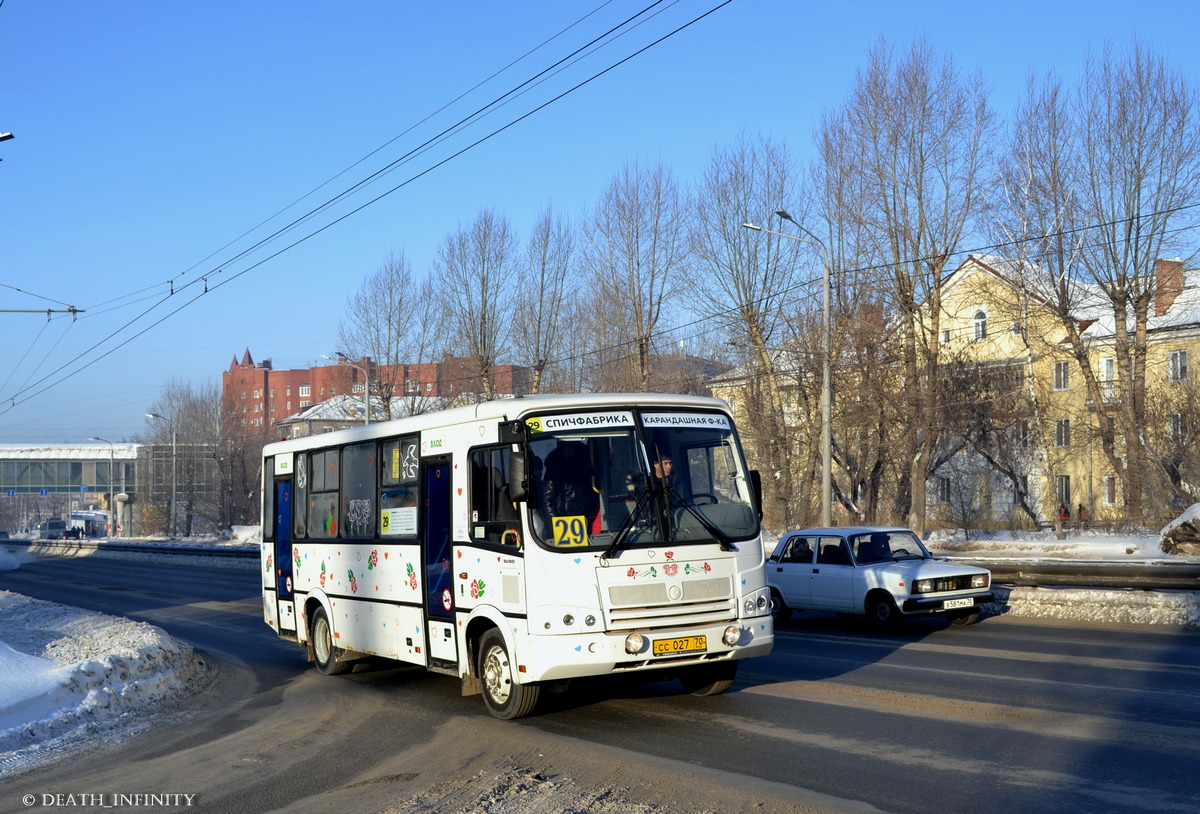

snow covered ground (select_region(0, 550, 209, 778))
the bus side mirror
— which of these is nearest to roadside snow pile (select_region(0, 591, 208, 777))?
snow covered ground (select_region(0, 550, 209, 778))

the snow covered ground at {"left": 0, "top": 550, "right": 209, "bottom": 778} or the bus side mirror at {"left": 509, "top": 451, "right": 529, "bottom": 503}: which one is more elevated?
the bus side mirror at {"left": 509, "top": 451, "right": 529, "bottom": 503}

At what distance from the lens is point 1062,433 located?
48.8 m

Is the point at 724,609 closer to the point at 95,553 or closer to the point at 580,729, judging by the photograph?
the point at 580,729

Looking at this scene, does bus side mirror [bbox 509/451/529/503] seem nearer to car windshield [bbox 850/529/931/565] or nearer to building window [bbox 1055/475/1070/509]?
car windshield [bbox 850/529/931/565]

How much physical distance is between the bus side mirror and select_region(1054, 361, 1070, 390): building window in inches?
1921

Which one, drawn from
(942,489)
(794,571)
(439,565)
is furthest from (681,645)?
(942,489)

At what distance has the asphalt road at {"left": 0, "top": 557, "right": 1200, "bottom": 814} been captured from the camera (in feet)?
23.3

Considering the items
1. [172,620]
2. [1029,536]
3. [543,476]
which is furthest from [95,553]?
[543,476]

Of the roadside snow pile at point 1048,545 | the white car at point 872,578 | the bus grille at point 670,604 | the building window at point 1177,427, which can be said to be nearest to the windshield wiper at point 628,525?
the bus grille at point 670,604

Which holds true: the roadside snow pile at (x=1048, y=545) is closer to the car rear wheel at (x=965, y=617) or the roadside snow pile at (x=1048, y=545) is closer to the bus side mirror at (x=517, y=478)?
the car rear wheel at (x=965, y=617)

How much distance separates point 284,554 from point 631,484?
24.8ft

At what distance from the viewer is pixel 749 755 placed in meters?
8.16

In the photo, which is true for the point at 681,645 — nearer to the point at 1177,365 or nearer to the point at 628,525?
the point at 628,525

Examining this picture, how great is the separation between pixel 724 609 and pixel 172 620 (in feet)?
53.3
